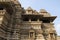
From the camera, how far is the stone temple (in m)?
22.0

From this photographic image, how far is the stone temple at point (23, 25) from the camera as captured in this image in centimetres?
2201

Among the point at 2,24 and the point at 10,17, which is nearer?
the point at 2,24

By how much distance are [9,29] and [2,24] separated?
2950 mm

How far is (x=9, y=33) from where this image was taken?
2216cm

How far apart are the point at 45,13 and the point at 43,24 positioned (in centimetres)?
346

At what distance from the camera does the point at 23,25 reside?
2448 cm

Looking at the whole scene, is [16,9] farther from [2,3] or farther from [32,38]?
[32,38]

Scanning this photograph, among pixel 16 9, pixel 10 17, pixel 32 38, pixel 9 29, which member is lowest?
pixel 32 38

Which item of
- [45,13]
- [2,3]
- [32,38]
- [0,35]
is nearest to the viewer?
[0,35]

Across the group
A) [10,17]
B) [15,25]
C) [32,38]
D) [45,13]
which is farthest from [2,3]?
[45,13]

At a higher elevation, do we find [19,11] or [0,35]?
[19,11]

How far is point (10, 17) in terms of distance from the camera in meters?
23.9

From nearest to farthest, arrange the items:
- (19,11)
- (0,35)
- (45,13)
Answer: (0,35)
(19,11)
(45,13)

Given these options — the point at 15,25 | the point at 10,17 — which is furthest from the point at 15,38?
the point at 10,17
